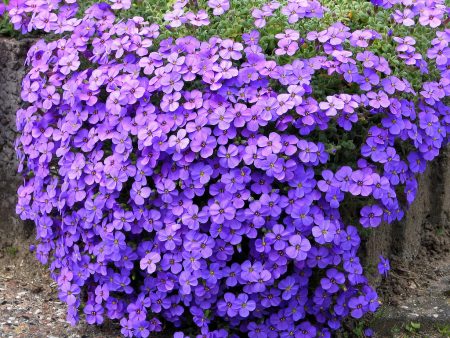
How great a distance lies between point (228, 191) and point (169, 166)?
23cm

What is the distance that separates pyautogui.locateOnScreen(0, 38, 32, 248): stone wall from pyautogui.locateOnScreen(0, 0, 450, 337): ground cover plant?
41cm

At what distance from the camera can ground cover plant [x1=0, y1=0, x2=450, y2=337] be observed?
3.13 metres

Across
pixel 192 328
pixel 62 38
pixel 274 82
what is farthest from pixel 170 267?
pixel 62 38

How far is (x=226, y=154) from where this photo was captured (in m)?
3.11

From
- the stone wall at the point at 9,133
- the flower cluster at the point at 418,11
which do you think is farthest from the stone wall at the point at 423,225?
the stone wall at the point at 9,133

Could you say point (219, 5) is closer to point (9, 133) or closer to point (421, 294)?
point (9, 133)

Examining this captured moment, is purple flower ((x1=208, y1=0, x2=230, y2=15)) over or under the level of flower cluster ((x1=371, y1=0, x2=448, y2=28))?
over

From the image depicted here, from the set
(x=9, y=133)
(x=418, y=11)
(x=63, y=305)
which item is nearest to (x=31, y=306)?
(x=63, y=305)

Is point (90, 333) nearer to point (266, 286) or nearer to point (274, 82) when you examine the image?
point (266, 286)

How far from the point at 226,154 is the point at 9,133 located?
4.42 feet

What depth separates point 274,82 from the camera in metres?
3.26

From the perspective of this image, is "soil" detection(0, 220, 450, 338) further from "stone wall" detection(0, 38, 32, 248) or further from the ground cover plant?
the ground cover plant

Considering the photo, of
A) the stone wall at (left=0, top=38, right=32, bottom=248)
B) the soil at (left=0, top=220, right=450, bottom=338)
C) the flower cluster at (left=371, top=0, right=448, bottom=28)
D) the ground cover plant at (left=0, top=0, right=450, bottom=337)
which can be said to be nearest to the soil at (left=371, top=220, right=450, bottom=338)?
the soil at (left=0, top=220, right=450, bottom=338)

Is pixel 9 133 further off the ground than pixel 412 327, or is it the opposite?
pixel 9 133
